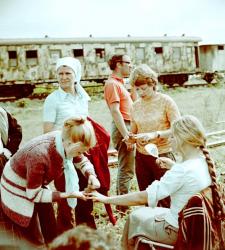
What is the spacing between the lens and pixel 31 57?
8555mm

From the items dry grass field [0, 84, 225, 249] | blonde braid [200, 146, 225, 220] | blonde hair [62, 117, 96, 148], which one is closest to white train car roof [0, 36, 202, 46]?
dry grass field [0, 84, 225, 249]

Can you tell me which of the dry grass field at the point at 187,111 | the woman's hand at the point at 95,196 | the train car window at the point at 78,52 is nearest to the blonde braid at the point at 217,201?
the woman's hand at the point at 95,196

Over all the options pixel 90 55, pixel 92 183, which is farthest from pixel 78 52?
pixel 92 183

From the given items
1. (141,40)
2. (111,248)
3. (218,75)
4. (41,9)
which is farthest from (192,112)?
(111,248)

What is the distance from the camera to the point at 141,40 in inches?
342

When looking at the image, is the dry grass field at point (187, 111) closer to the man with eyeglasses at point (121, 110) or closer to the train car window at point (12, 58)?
the man with eyeglasses at point (121, 110)

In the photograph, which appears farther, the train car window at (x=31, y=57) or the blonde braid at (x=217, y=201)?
the train car window at (x=31, y=57)

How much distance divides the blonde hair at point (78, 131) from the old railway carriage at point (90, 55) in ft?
17.9

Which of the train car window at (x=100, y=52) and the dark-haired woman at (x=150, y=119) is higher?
the train car window at (x=100, y=52)

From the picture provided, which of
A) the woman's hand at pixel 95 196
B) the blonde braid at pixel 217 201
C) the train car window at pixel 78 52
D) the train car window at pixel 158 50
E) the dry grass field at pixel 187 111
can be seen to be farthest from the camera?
the train car window at pixel 158 50

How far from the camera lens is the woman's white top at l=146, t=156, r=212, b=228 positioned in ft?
5.45

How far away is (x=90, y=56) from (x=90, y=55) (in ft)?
0.07

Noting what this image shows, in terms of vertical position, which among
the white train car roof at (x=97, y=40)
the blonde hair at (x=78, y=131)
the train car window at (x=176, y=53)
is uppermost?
the white train car roof at (x=97, y=40)

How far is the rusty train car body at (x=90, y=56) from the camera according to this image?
7.94 meters
